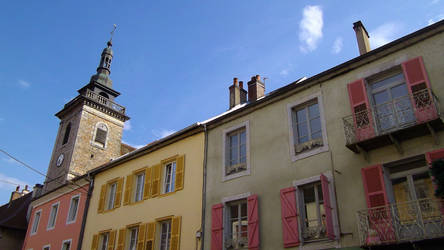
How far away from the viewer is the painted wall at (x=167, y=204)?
1390cm

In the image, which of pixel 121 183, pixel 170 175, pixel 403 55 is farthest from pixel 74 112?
pixel 403 55

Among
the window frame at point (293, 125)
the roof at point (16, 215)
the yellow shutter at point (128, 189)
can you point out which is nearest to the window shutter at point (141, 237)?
the yellow shutter at point (128, 189)

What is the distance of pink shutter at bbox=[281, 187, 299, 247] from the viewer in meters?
10.5

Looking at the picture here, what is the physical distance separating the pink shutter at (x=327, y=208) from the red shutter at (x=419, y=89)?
268cm

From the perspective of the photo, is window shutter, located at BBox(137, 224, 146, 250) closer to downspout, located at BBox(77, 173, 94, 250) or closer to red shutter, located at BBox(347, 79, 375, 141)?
downspout, located at BBox(77, 173, 94, 250)

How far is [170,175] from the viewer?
15945 millimetres

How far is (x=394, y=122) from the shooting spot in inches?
384

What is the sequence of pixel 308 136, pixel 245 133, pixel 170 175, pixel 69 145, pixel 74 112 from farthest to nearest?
pixel 74 112, pixel 69 145, pixel 170 175, pixel 245 133, pixel 308 136

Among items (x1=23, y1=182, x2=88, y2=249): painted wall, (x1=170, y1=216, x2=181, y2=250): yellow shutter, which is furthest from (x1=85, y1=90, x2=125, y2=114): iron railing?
(x1=170, y1=216, x2=181, y2=250): yellow shutter

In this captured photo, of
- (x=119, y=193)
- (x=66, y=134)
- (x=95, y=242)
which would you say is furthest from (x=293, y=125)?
(x=66, y=134)

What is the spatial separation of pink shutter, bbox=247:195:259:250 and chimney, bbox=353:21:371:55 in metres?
6.10

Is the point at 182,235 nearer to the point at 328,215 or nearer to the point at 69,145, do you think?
the point at 328,215

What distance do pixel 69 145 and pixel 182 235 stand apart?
22.7m

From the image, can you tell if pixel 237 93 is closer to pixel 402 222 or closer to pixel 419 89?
pixel 419 89
